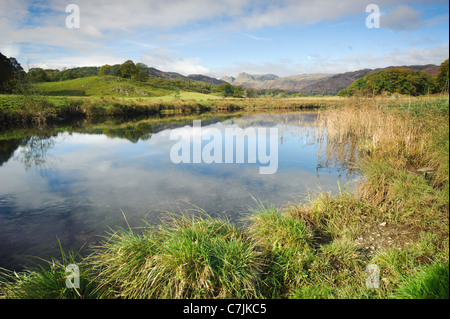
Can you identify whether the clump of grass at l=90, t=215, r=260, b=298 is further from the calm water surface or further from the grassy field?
the calm water surface

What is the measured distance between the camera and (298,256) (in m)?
4.43

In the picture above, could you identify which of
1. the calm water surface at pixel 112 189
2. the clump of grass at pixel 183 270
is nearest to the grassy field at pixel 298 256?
the clump of grass at pixel 183 270

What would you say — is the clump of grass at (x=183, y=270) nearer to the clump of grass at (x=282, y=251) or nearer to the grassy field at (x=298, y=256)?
the grassy field at (x=298, y=256)

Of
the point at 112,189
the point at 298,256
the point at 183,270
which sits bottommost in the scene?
the point at 112,189

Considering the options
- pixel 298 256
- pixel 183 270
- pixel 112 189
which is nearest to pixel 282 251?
pixel 298 256

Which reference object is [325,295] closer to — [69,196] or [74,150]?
[69,196]

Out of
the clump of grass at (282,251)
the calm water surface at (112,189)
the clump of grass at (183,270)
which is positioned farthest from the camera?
the calm water surface at (112,189)

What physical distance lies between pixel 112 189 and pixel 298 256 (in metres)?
7.82

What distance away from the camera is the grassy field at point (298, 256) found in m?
3.59

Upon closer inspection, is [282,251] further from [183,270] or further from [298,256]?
[183,270]

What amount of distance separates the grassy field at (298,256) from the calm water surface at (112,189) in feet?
5.29

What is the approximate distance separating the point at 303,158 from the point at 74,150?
15344 millimetres
